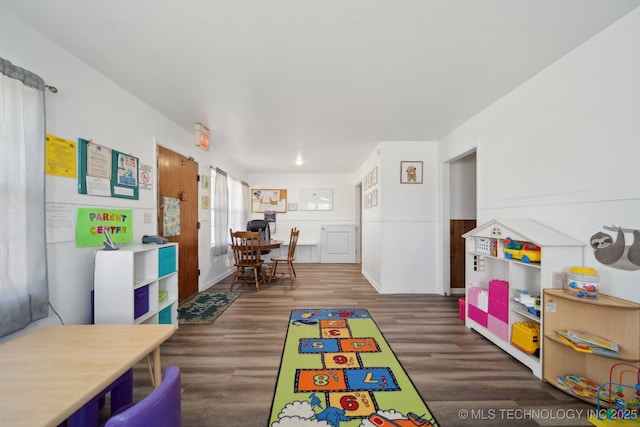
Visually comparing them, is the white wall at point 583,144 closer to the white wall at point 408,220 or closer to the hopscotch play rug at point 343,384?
the white wall at point 408,220

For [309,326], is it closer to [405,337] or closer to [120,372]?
[405,337]

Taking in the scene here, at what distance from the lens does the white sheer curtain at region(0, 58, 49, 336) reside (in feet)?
4.76

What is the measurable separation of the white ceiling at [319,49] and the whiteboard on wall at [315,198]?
12.4 feet

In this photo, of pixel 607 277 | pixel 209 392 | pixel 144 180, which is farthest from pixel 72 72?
pixel 607 277

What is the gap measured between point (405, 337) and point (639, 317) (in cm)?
161

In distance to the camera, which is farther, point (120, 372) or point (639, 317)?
point (639, 317)

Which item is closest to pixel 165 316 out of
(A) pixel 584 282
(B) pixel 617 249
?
(A) pixel 584 282

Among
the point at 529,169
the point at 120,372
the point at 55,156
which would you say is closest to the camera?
the point at 120,372

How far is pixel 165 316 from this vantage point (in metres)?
2.68

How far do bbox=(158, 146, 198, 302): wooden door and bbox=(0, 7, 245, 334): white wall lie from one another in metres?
0.43

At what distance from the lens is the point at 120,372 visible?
0.98 meters

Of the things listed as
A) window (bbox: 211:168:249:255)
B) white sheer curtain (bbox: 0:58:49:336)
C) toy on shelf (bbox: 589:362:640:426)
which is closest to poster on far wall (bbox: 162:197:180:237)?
window (bbox: 211:168:249:255)

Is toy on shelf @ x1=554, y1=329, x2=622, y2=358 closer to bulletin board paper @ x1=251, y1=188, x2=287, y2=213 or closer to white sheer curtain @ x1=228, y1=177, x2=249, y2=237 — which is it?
white sheer curtain @ x1=228, y1=177, x2=249, y2=237

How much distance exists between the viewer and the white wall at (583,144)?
160 centimetres
